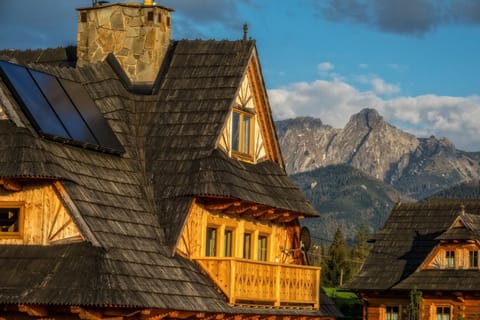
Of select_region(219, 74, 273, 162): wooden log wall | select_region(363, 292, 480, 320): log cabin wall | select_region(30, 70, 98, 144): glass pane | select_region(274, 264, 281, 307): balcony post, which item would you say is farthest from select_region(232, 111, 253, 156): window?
select_region(363, 292, 480, 320): log cabin wall

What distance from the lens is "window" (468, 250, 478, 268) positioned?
2482 inches

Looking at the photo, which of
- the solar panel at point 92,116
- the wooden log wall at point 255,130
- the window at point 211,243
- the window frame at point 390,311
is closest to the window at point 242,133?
the wooden log wall at point 255,130

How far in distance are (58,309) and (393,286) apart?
3844cm

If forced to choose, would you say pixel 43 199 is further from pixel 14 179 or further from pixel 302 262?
pixel 302 262

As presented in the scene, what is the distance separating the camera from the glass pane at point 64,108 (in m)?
32.0

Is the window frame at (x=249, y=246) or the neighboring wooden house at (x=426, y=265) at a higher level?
the neighboring wooden house at (x=426, y=265)

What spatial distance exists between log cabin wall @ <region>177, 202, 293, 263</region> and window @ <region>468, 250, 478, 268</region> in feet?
83.1

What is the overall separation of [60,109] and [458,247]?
35.3 m

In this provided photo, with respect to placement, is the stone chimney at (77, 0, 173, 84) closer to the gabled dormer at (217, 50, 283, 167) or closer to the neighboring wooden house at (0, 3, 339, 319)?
the neighboring wooden house at (0, 3, 339, 319)

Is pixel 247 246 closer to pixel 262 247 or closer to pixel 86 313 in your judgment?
pixel 262 247

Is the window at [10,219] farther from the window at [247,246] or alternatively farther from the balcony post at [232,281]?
the window at [247,246]

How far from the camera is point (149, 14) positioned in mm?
37281

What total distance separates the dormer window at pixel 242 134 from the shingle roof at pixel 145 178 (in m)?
0.47

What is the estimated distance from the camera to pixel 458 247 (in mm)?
63844
